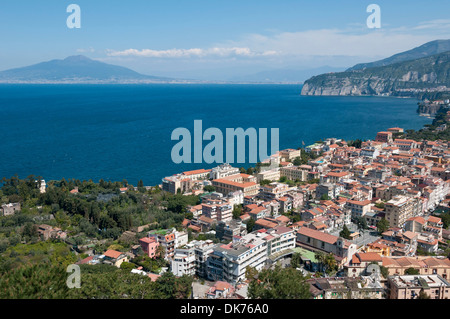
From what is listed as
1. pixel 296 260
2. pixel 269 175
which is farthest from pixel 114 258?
pixel 269 175

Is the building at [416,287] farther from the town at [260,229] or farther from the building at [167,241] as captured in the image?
the building at [167,241]

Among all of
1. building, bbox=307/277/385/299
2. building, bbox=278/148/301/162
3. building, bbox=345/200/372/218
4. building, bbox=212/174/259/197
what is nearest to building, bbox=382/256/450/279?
building, bbox=307/277/385/299

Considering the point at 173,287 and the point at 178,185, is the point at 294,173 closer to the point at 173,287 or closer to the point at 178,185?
the point at 178,185

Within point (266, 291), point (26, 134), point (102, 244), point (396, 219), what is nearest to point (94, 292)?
point (266, 291)

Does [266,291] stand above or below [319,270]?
above

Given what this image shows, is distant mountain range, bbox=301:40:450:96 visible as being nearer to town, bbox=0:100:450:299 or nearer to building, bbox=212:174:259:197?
town, bbox=0:100:450:299
